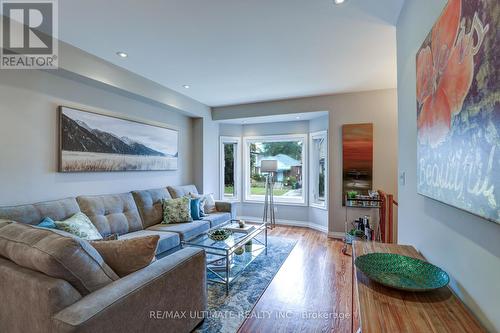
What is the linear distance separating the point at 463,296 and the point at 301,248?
9.59 ft

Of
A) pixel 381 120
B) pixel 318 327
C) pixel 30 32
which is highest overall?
pixel 30 32

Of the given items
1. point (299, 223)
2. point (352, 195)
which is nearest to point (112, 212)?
point (352, 195)

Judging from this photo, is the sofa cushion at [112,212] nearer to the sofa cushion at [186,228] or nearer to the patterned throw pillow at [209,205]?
the sofa cushion at [186,228]

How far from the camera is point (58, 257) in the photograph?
3.85ft

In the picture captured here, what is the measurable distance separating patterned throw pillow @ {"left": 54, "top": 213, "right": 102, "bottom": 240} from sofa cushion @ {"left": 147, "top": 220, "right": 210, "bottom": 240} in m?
0.90

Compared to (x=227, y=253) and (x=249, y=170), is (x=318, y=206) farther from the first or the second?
(x=227, y=253)

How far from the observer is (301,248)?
3.81m

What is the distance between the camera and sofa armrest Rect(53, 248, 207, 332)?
1101mm

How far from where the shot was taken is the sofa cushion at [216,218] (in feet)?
12.4

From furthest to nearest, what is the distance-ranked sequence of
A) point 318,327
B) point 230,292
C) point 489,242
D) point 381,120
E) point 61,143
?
point 381,120
point 61,143
point 230,292
point 318,327
point 489,242

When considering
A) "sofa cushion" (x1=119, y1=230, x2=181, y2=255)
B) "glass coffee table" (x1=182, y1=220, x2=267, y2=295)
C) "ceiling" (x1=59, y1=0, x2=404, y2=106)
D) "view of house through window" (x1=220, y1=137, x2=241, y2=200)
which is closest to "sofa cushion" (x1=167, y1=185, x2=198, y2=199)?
"sofa cushion" (x1=119, y1=230, x2=181, y2=255)

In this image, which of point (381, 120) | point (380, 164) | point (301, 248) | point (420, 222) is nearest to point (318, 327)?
point (420, 222)

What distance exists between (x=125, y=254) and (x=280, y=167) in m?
4.31

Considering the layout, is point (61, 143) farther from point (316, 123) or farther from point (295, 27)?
point (316, 123)
